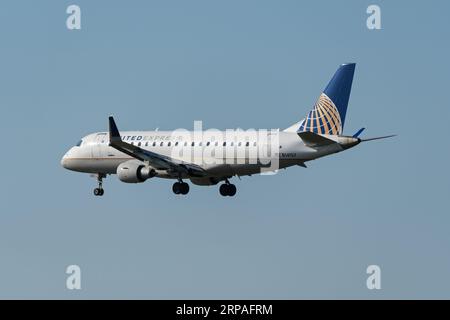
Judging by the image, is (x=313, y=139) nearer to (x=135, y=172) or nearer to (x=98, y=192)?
(x=135, y=172)

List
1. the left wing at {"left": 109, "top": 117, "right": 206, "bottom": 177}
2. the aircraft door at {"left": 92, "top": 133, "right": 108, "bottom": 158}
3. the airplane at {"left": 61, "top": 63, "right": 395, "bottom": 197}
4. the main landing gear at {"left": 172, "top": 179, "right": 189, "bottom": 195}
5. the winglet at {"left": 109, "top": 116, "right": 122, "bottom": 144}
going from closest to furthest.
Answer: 1. the airplane at {"left": 61, "top": 63, "right": 395, "bottom": 197}
2. the winglet at {"left": 109, "top": 116, "right": 122, "bottom": 144}
3. the left wing at {"left": 109, "top": 117, "right": 206, "bottom": 177}
4. the main landing gear at {"left": 172, "top": 179, "right": 189, "bottom": 195}
5. the aircraft door at {"left": 92, "top": 133, "right": 108, "bottom": 158}

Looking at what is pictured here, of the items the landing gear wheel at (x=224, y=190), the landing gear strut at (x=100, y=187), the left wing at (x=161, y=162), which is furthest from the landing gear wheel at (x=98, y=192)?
the landing gear wheel at (x=224, y=190)

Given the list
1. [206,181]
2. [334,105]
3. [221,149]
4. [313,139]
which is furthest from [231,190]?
[313,139]

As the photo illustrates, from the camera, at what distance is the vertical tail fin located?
217 feet

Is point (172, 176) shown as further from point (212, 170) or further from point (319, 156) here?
point (319, 156)

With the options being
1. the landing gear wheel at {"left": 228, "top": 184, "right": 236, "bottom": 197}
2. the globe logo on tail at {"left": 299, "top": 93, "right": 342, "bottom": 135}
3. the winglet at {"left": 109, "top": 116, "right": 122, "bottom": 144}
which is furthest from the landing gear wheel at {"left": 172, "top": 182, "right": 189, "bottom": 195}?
the globe logo on tail at {"left": 299, "top": 93, "right": 342, "bottom": 135}

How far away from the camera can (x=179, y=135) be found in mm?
72500

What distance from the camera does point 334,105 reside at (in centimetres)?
6638

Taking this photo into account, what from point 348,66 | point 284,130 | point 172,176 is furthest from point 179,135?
point 348,66

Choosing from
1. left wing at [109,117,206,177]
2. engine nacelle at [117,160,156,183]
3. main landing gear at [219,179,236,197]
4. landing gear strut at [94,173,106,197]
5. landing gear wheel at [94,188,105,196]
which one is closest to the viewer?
left wing at [109,117,206,177]

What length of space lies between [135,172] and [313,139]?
12.7 meters

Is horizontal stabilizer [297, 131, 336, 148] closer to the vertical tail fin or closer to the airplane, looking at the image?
the airplane

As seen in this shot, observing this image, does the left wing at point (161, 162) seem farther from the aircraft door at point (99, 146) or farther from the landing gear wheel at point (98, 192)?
the landing gear wheel at point (98, 192)

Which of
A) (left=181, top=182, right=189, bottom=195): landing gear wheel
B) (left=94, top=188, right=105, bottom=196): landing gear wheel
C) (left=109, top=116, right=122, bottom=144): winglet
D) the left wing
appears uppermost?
(left=109, top=116, right=122, bottom=144): winglet
